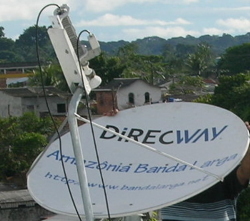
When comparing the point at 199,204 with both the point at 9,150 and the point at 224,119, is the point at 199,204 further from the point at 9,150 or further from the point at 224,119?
the point at 9,150

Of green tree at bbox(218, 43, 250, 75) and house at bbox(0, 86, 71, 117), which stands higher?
house at bbox(0, 86, 71, 117)

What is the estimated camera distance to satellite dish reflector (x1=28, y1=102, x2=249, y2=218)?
5.57 metres

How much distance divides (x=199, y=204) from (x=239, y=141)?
62 cm

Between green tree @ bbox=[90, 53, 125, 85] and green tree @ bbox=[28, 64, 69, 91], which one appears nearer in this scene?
green tree @ bbox=[28, 64, 69, 91]

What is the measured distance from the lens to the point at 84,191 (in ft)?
15.8

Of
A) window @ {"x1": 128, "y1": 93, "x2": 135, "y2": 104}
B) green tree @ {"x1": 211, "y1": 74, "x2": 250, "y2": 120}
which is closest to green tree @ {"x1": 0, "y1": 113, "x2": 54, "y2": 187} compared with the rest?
green tree @ {"x1": 211, "y1": 74, "x2": 250, "y2": 120}

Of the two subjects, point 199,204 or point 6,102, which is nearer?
point 199,204

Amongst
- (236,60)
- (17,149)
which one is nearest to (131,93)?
(17,149)

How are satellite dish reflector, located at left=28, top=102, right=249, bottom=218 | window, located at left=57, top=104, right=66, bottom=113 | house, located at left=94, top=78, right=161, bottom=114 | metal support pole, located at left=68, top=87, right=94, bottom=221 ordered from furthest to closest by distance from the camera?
1. house, located at left=94, top=78, right=161, bottom=114
2. window, located at left=57, top=104, right=66, bottom=113
3. satellite dish reflector, located at left=28, top=102, right=249, bottom=218
4. metal support pole, located at left=68, top=87, right=94, bottom=221

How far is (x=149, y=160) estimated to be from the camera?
645 cm

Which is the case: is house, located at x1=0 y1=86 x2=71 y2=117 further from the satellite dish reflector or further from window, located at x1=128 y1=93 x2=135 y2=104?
the satellite dish reflector

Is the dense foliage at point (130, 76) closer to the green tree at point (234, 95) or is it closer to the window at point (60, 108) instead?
the green tree at point (234, 95)

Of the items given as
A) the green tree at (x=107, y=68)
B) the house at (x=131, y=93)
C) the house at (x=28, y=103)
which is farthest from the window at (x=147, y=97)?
the green tree at (x=107, y=68)

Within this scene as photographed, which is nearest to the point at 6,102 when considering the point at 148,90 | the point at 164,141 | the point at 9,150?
the point at 148,90
